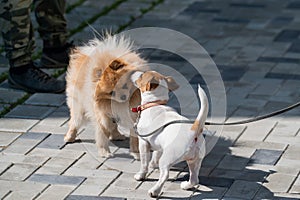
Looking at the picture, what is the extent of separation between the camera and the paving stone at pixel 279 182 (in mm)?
4574

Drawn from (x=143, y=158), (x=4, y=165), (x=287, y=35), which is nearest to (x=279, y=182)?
(x=143, y=158)

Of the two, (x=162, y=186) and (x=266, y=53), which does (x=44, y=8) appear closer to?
(x=266, y=53)

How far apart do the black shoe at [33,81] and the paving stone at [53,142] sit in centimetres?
82

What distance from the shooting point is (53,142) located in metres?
5.29

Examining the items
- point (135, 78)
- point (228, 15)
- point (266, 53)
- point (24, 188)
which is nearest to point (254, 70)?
point (266, 53)

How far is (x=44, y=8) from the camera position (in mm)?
6531

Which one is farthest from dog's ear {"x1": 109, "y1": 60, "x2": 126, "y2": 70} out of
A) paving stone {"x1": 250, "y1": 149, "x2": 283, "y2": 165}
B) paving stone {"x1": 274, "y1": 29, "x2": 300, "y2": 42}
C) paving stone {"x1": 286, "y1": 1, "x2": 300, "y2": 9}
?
paving stone {"x1": 286, "y1": 1, "x2": 300, "y2": 9}

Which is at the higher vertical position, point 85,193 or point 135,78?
point 135,78

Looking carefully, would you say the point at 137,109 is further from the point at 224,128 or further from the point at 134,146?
the point at 224,128

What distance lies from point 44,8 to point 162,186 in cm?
256

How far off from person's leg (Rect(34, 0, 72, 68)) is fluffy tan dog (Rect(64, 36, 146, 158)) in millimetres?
1404

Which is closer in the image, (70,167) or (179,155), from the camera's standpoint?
(179,155)

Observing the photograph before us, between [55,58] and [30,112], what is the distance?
0.95 meters

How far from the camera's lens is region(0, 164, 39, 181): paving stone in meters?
4.78
